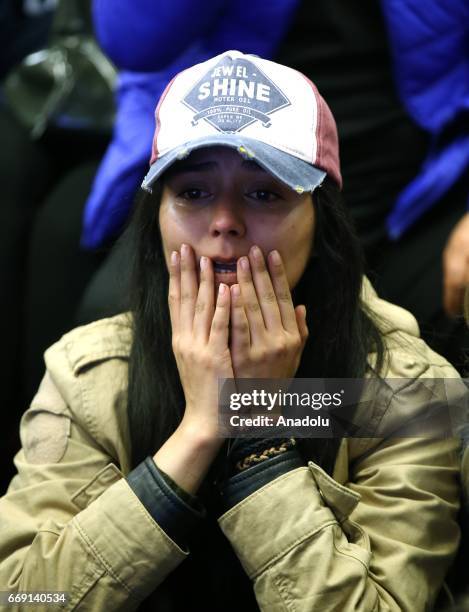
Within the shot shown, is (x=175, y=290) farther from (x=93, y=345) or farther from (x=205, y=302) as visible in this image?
(x=93, y=345)

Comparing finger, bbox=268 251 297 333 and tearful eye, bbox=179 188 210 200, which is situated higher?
tearful eye, bbox=179 188 210 200

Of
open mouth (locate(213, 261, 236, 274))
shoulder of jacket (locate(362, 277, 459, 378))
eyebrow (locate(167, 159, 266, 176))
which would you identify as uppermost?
eyebrow (locate(167, 159, 266, 176))

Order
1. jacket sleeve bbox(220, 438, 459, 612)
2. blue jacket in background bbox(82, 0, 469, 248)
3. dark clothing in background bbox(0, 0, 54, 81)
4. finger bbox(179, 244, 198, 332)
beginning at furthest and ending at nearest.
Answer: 1. dark clothing in background bbox(0, 0, 54, 81)
2. blue jacket in background bbox(82, 0, 469, 248)
3. finger bbox(179, 244, 198, 332)
4. jacket sleeve bbox(220, 438, 459, 612)

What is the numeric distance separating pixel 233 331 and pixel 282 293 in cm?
8

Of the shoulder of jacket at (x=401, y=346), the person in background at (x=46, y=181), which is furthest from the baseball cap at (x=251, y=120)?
the person in background at (x=46, y=181)

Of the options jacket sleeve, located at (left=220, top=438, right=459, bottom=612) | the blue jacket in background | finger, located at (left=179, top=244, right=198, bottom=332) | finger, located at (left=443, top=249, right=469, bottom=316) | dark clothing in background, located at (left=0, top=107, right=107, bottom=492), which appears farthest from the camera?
dark clothing in background, located at (left=0, top=107, right=107, bottom=492)

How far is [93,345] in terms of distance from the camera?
1245 mm

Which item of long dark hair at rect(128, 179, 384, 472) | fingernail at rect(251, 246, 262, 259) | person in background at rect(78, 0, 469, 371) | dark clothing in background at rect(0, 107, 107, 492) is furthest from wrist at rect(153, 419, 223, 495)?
dark clothing in background at rect(0, 107, 107, 492)

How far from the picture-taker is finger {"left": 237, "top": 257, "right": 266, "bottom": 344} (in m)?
1.11

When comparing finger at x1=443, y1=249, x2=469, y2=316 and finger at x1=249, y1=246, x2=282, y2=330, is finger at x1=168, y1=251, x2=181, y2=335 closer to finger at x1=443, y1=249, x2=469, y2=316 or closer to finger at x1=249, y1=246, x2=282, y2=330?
finger at x1=249, y1=246, x2=282, y2=330

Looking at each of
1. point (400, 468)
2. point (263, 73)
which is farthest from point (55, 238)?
point (400, 468)

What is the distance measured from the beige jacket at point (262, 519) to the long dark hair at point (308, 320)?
0.10 ft

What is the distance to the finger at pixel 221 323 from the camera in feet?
3.61

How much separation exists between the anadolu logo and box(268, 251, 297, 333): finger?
168 millimetres
